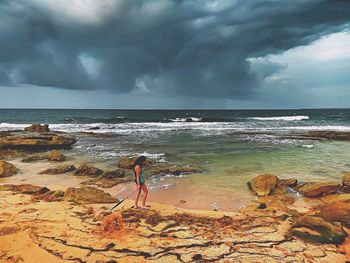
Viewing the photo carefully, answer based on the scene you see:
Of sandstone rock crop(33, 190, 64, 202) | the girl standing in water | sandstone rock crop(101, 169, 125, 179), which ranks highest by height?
the girl standing in water

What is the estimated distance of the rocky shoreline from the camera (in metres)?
5.04

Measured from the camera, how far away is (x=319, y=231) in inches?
222

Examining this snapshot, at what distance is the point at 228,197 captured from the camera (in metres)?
9.12

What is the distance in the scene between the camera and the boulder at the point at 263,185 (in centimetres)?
949

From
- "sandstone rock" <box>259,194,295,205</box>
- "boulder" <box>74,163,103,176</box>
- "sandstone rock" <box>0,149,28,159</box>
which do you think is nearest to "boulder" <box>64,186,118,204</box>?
"boulder" <box>74,163,103,176</box>

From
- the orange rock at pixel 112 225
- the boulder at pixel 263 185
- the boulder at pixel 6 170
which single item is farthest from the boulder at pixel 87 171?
the boulder at pixel 263 185

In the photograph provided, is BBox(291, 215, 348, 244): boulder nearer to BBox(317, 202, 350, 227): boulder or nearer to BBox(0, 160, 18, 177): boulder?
BBox(317, 202, 350, 227): boulder

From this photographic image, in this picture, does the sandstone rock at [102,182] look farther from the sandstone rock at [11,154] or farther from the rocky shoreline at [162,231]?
the sandstone rock at [11,154]

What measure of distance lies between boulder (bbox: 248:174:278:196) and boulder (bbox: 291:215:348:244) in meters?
3.47

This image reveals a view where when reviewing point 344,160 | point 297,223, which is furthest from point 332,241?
point 344,160

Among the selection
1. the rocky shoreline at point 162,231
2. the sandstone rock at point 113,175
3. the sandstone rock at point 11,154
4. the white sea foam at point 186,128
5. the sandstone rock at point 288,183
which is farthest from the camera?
the white sea foam at point 186,128

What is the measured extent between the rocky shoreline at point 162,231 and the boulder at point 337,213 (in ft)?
0.06

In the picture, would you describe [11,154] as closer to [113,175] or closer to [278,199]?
[113,175]

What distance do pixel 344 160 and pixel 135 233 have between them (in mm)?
14257
